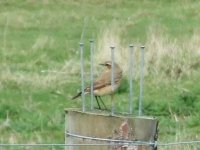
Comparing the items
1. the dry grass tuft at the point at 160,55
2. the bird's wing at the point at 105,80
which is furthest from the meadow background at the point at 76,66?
the bird's wing at the point at 105,80

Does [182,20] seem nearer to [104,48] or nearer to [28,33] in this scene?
[28,33]

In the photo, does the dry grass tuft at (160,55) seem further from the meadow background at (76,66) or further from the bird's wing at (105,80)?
the bird's wing at (105,80)

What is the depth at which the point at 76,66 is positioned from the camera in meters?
15.5

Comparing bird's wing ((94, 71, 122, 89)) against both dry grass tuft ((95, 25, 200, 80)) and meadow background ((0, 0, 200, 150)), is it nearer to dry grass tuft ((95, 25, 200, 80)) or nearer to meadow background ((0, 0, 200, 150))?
meadow background ((0, 0, 200, 150))

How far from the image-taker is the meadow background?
35.5 feet

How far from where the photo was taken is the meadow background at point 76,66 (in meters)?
10.8

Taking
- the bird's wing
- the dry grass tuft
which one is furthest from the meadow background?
the bird's wing

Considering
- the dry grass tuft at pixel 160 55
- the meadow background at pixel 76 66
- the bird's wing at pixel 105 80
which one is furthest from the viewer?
the dry grass tuft at pixel 160 55

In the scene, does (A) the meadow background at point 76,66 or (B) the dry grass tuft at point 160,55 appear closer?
(A) the meadow background at point 76,66

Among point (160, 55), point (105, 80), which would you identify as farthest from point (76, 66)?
point (105, 80)

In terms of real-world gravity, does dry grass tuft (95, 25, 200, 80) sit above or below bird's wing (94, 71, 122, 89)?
above

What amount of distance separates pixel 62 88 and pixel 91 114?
7037 mm

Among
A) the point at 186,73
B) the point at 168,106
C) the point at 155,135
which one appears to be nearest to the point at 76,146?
the point at 155,135

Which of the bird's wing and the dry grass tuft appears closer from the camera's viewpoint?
the bird's wing
